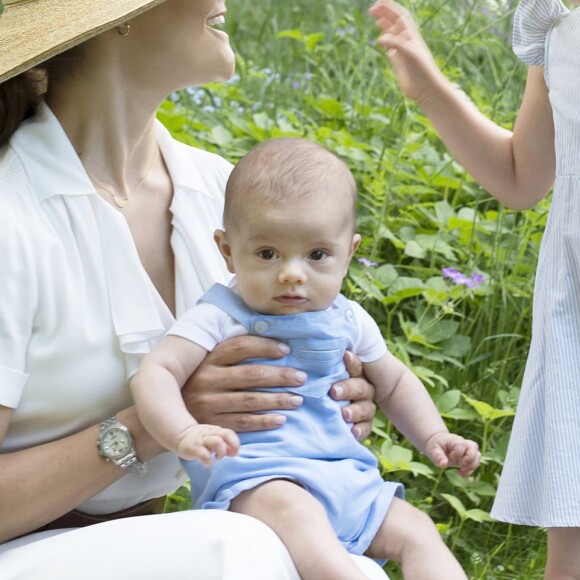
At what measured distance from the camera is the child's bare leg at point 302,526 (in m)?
2.02

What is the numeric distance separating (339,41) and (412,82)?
265 centimetres

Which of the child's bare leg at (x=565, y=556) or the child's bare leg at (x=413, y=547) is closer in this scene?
the child's bare leg at (x=413, y=547)

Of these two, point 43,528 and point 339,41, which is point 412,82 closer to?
point 43,528

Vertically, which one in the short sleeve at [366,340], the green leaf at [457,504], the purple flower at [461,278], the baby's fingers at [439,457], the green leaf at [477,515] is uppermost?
the short sleeve at [366,340]

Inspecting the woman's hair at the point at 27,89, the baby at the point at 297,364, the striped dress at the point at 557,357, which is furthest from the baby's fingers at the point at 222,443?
the woman's hair at the point at 27,89

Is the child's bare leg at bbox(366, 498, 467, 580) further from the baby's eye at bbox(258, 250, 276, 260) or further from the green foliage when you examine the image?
the green foliage

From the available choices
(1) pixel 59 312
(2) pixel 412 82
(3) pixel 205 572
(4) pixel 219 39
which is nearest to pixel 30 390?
(1) pixel 59 312

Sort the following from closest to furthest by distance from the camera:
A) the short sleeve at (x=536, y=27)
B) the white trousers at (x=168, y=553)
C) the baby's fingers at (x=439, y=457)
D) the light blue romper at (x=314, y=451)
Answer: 1. the white trousers at (x=168, y=553)
2. the light blue romper at (x=314, y=451)
3. the baby's fingers at (x=439, y=457)
4. the short sleeve at (x=536, y=27)

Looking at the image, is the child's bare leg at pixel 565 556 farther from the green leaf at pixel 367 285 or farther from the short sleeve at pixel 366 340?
the green leaf at pixel 367 285

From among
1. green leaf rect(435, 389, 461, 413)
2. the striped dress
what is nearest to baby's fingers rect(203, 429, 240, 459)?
the striped dress

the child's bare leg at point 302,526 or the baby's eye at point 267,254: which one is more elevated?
the baby's eye at point 267,254

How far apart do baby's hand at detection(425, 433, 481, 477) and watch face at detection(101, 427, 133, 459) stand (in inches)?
21.6

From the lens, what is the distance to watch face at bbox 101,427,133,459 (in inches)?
88.1

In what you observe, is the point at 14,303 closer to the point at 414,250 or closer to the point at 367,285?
the point at 367,285
